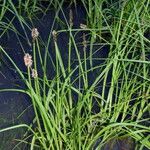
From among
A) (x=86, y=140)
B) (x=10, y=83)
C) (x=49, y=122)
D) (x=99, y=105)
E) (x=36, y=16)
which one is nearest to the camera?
(x=49, y=122)

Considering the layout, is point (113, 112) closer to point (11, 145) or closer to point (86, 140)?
point (86, 140)

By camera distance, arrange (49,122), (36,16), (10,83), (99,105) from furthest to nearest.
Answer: (36,16), (10,83), (99,105), (49,122)

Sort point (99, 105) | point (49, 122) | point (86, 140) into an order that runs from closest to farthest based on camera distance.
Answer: point (49, 122)
point (86, 140)
point (99, 105)

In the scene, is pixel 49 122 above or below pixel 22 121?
above

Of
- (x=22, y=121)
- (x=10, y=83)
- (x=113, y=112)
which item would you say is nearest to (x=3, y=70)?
(x=10, y=83)

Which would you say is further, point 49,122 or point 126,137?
point 126,137

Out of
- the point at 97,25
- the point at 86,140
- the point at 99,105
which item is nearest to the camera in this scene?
the point at 86,140

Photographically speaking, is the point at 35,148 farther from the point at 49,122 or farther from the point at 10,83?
the point at 10,83

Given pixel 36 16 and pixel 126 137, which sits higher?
pixel 36 16

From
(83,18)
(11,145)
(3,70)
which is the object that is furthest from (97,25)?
(11,145)
